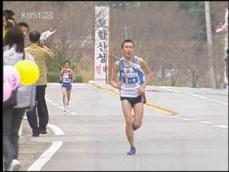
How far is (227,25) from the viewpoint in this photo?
20.7 feet

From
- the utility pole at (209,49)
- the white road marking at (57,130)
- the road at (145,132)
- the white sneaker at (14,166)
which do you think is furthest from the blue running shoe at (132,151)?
the white road marking at (57,130)

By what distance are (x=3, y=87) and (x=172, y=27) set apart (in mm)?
5246

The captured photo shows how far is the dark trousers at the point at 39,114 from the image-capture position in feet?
35.7

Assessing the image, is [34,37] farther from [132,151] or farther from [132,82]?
[132,151]

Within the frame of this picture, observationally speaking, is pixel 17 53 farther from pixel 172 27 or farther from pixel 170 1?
pixel 172 27

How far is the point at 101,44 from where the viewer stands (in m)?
11.6

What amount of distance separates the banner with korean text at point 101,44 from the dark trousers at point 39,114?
93 centimetres

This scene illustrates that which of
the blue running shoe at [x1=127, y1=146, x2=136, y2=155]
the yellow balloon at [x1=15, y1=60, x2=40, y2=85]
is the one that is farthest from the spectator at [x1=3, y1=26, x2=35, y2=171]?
the blue running shoe at [x1=127, y1=146, x2=136, y2=155]

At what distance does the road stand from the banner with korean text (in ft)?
1.90

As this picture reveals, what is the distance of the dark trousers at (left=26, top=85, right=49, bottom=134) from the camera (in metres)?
10.9

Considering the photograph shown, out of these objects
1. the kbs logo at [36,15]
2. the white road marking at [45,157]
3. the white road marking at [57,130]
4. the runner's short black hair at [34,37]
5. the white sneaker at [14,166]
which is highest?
the kbs logo at [36,15]

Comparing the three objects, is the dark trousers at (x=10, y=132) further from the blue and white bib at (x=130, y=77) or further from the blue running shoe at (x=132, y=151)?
the blue running shoe at (x=132, y=151)

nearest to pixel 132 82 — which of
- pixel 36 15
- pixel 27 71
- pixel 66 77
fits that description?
pixel 27 71

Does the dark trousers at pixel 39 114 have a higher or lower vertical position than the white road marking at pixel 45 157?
higher
